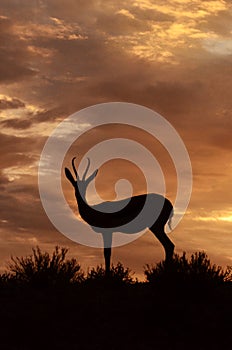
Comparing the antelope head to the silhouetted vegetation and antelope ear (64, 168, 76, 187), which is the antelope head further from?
the silhouetted vegetation

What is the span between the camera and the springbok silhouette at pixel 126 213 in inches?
938

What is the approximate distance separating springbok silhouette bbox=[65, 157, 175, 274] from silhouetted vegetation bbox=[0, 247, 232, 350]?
382 centimetres

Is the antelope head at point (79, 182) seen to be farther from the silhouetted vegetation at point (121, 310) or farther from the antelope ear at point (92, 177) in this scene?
the silhouetted vegetation at point (121, 310)

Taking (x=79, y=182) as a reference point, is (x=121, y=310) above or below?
below

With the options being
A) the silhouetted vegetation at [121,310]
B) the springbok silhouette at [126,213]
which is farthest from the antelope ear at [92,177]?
the silhouetted vegetation at [121,310]

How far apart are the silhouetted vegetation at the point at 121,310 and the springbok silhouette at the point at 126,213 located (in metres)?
3.82

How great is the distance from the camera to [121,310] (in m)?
16.9

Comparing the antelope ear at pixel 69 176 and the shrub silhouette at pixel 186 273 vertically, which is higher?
the antelope ear at pixel 69 176

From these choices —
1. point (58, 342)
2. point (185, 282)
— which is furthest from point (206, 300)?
point (58, 342)

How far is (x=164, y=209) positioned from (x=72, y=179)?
3.25 m

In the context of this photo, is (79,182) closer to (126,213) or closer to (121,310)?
(126,213)

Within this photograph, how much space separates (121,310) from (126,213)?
751 cm

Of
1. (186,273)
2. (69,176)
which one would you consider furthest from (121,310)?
(69,176)

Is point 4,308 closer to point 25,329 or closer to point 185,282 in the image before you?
point 25,329
